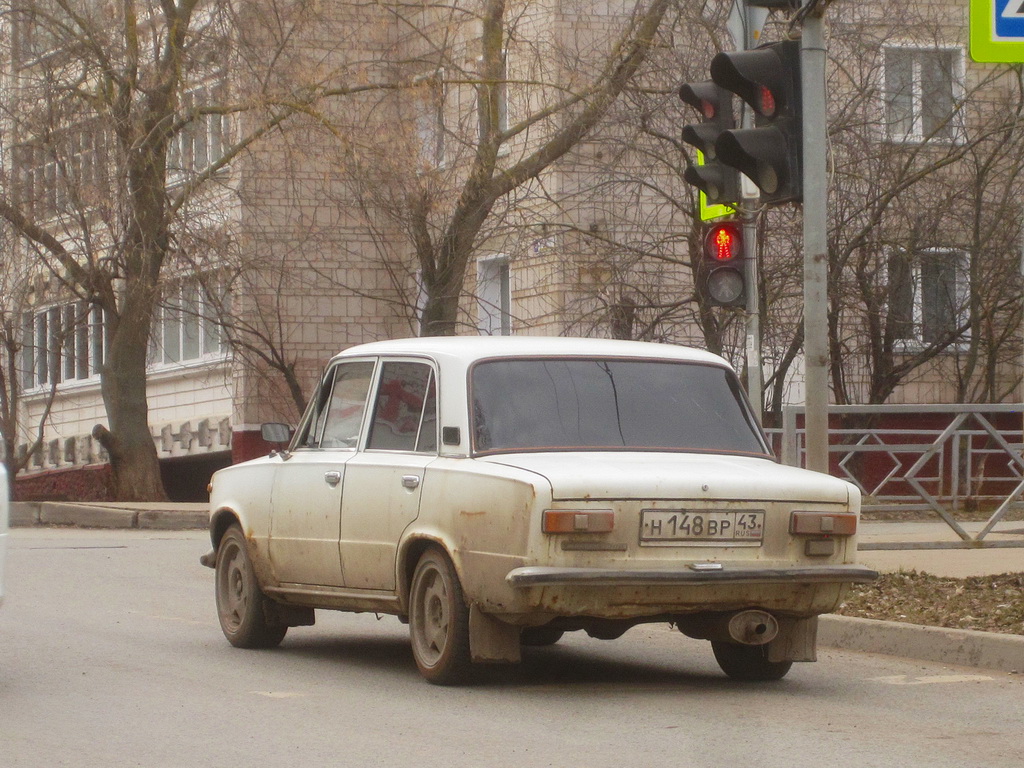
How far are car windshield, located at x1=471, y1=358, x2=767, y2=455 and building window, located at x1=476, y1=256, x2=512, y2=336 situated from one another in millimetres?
19792

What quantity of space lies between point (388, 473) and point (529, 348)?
93 centimetres

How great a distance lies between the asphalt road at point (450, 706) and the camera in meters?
6.78

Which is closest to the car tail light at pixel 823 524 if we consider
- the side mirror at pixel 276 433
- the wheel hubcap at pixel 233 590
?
the side mirror at pixel 276 433

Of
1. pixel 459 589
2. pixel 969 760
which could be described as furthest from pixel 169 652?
pixel 969 760

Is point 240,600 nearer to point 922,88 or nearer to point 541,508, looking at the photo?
point 541,508

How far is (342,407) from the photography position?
9938 mm

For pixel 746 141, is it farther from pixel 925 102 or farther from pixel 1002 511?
pixel 925 102

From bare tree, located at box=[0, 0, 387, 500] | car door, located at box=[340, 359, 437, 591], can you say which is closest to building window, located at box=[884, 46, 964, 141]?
bare tree, located at box=[0, 0, 387, 500]

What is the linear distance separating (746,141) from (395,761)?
5.14m

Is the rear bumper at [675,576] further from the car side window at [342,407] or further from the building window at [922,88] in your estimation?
the building window at [922,88]

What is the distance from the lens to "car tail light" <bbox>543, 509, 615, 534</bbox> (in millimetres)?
7863

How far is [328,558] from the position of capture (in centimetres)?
945

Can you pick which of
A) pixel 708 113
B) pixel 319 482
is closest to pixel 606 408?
pixel 319 482

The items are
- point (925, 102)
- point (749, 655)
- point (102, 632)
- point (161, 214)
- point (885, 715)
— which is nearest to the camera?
point (885, 715)
